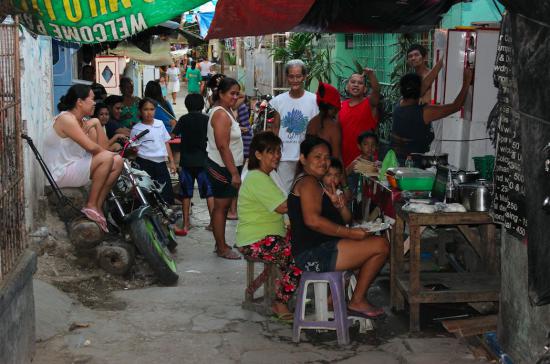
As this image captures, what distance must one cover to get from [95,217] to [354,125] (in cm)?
289

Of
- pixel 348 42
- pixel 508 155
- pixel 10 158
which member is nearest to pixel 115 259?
pixel 10 158

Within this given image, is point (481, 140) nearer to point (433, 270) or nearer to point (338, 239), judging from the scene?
point (433, 270)

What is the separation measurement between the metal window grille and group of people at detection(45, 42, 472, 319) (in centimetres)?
191

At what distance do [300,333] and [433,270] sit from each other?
2.07 meters

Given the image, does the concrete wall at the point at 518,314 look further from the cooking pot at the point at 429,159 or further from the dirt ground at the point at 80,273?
the dirt ground at the point at 80,273

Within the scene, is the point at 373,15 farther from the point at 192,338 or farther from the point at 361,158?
the point at 192,338

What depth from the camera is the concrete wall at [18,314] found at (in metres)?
4.67

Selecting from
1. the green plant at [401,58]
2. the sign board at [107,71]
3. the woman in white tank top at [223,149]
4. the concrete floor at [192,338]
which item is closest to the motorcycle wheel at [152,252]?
the concrete floor at [192,338]

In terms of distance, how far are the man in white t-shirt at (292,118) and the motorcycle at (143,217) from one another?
1464 mm

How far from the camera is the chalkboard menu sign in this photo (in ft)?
15.6

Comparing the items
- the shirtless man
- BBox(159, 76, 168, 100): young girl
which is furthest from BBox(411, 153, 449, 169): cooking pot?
BBox(159, 76, 168, 100): young girl

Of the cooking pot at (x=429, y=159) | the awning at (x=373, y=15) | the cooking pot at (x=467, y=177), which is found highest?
the awning at (x=373, y=15)

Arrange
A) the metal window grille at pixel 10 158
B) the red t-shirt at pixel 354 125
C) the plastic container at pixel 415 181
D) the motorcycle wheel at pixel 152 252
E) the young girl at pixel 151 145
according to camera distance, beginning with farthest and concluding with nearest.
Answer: the young girl at pixel 151 145 < the red t-shirt at pixel 354 125 < the motorcycle wheel at pixel 152 252 < the plastic container at pixel 415 181 < the metal window grille at pixel 10 158

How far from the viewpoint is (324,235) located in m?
6.10
